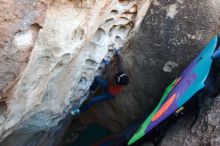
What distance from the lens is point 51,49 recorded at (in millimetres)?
→ 1643

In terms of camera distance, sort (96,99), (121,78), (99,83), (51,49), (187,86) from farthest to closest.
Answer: (96,99)
(99,83)
(121,78)
(187,86)
(51,49)

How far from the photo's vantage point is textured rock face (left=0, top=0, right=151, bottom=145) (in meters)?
1.37

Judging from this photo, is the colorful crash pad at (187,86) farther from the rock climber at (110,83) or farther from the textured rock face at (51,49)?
the textured rock face at (51,49)

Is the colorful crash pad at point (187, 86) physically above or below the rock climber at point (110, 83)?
below

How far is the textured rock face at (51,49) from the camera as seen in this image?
4.50 feet

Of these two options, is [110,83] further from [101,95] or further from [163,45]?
[163,45]

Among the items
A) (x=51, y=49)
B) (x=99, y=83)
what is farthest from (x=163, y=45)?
(x=51, y=49)

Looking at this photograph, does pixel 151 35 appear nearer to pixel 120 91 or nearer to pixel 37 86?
pixel 120 91

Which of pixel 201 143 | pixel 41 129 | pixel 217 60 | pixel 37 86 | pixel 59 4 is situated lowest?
Result: pixel 201 143

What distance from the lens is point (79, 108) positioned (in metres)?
2.37

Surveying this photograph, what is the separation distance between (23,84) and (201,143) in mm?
771

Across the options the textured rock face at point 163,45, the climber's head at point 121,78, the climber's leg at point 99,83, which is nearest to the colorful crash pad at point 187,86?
the textured rock face at point 163,45

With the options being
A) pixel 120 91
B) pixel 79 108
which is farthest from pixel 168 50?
pixel 79 108

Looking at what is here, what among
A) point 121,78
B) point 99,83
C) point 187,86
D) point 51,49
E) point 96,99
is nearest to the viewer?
point 51,49
